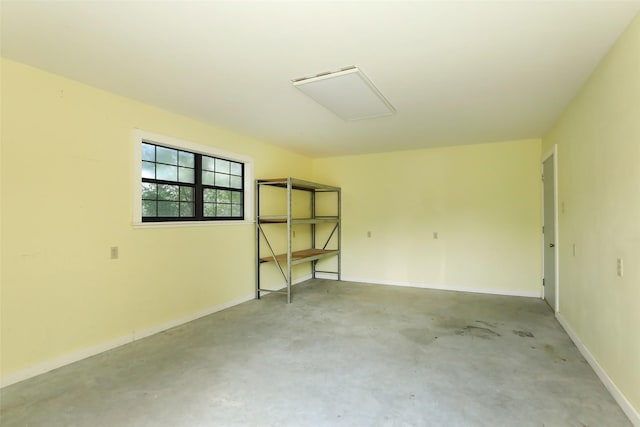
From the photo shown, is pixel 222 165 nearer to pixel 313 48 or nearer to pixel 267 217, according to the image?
pixel 267 217

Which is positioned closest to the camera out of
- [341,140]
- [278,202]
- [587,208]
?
[587,208]

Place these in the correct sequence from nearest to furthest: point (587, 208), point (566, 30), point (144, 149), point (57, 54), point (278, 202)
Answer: point (566, 30) < point (57, 54) < point (587, 208) < point (144, 149) < point (278, 202)

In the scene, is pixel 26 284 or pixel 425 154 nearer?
pixel 26 284

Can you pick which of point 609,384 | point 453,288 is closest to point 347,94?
point 609,384

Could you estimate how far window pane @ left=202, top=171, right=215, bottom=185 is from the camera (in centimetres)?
416

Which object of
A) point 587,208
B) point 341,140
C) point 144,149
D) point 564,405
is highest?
point 341,140

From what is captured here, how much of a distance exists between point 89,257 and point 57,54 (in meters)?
1.66

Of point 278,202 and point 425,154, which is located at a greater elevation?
point 425,154

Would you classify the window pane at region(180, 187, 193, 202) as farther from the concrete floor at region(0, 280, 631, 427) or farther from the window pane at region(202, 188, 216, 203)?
the concrete floor at region(0, 280, 631, 427)

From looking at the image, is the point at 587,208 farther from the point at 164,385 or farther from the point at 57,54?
the point at 57,54

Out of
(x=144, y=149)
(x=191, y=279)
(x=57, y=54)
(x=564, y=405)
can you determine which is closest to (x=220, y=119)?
(x=144, y=149)

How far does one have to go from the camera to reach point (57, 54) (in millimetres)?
2320

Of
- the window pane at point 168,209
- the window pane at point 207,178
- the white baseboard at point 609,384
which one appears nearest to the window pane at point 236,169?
the window pane at point 207,178

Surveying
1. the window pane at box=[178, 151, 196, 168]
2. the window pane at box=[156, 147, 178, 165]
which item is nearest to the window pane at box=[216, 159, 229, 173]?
the window pane at box=[178, 151, 196, 168]
